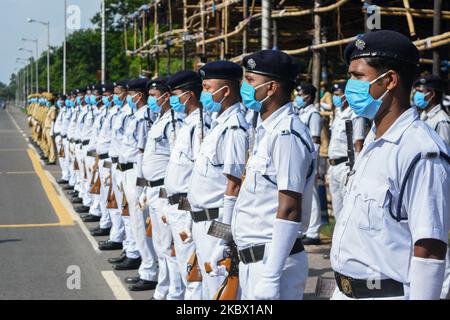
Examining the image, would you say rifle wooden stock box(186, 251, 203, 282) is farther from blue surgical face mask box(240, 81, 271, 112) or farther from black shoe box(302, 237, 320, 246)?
black shoe box(302, 237, 320, 246)

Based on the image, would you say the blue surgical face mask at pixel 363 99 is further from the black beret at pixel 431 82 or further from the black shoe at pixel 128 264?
the black shoe at pixel 128 264

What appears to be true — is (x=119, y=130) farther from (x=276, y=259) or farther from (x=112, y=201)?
(x=276, y=259)

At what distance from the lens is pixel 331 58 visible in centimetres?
1716

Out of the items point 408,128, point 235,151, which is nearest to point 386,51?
point 408,128

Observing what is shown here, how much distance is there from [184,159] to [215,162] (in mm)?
811

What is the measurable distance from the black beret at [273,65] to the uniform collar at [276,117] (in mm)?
194

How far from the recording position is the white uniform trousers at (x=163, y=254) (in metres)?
6.62

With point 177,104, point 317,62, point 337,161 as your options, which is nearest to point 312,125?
point 337,161

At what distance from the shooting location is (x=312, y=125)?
33.1ft

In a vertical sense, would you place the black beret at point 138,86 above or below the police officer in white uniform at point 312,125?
above

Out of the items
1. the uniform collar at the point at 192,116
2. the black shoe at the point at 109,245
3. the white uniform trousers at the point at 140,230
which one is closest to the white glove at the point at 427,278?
the uniform collar at the point at 192,116

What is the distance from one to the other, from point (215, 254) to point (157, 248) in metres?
1.78

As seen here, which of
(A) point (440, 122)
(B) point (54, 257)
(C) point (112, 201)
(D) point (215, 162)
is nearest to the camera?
(D) point (215, 162)

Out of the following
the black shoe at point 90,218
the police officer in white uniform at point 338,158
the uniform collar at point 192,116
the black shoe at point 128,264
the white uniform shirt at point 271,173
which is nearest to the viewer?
the white uniform shirt at point 271,173
